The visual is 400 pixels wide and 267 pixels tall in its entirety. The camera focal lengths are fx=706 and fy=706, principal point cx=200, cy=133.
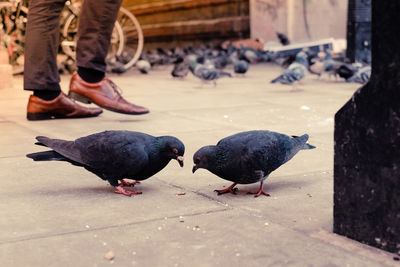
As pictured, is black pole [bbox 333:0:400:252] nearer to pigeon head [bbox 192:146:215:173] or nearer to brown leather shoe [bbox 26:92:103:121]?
pigeon head [bbox 192:146:215:173]

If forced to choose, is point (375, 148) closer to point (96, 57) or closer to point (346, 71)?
point (96, 57)

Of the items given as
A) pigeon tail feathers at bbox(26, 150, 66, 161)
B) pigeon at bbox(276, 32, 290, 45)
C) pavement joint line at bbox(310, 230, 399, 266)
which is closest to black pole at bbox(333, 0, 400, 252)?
pavement joint line at bbox(310, 230, 399, 266)

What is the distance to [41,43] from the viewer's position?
5.35m

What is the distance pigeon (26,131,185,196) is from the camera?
320cm

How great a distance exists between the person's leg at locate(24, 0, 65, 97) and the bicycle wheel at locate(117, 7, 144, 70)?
7.24m

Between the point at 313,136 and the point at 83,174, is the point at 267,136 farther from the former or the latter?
the point at 313,136

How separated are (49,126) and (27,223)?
8.93ft

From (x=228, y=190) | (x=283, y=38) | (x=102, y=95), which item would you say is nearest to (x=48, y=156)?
(x=228, y=190)

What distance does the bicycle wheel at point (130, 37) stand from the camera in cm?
1316

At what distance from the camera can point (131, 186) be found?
345cm

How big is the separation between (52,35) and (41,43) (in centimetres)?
11

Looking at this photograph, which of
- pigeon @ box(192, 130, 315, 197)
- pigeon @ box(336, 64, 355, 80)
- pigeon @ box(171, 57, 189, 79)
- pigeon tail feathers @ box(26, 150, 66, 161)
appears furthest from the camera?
pigeon @ box(171, 57, 189, 79)

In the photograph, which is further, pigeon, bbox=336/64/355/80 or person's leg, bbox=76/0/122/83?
pigeon, bbox=336/64/355/80

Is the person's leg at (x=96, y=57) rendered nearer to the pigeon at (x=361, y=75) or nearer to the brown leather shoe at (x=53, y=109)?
the brown leather shoe at (x=53, y=109)
